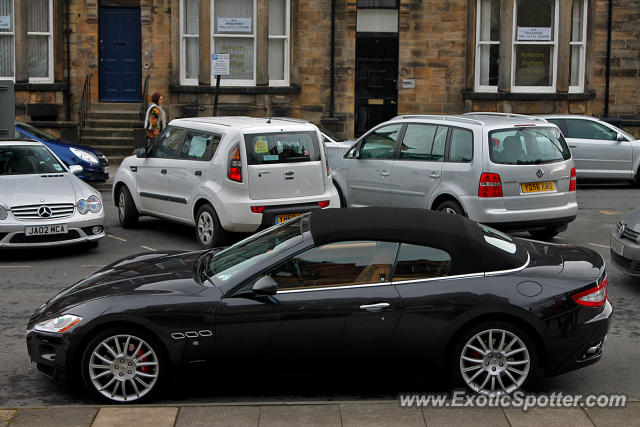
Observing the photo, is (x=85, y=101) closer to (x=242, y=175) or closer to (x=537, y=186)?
(x=242, y=175)

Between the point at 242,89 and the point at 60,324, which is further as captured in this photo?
the point at 242,89

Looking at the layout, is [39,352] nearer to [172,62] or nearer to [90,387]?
[90,387]

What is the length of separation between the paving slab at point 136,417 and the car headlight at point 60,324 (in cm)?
69

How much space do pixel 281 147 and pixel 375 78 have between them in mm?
13229

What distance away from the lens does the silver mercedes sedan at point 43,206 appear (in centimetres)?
1144

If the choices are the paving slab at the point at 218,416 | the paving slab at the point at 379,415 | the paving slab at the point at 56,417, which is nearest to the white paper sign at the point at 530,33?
the paving slab at the point at 379,415

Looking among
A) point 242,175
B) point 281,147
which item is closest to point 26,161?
point 242,175

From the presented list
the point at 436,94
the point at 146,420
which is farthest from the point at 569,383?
the point at 436,94

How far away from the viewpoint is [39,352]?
6.48m

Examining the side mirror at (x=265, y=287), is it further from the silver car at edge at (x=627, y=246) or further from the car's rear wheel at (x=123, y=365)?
the silver car at edge at (x=627, y=246)

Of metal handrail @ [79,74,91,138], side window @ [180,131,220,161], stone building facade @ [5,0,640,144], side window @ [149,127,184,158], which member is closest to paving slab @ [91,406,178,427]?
side window @ [180,131,220,161]

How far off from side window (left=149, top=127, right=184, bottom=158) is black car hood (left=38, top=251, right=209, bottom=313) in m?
5.83

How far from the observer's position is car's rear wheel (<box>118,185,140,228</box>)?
1406 centimetres

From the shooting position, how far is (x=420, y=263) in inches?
256
